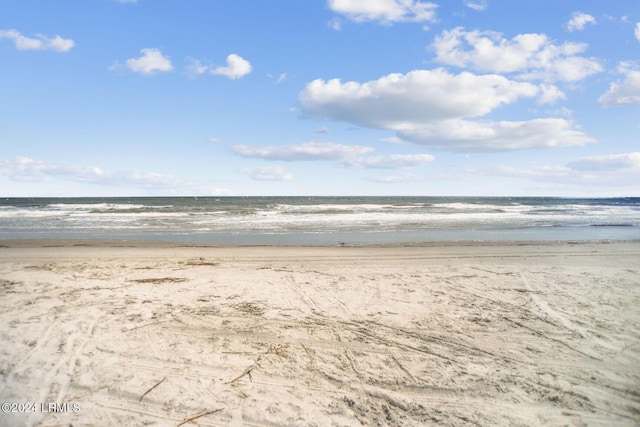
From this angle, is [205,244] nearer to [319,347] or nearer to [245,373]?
[319,347]

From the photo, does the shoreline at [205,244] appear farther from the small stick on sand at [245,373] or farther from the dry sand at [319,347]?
the small stick on sand at [245,373]

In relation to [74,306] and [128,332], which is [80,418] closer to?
[128,332]

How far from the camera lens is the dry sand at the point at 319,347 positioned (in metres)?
3.51

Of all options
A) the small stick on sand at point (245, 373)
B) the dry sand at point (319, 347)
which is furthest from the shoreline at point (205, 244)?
the small stick on sand at point (245, 373)

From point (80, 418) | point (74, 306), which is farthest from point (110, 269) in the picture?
point (80, 418)

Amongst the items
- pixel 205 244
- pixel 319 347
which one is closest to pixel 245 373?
pixel 319 347

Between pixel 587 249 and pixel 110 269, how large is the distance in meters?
14.7

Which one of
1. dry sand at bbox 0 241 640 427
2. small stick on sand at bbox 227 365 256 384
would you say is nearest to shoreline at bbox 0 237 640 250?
dry sand at bbox 0 241 640 427

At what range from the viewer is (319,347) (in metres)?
4.70

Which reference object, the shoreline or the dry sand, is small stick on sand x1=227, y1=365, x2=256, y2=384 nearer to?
the dry sand

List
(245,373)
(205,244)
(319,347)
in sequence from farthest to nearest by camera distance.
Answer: (205,244) < (319,347) < (245,373)

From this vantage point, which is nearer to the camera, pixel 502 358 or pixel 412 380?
pixel 412 380

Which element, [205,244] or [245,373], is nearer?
[245,373]

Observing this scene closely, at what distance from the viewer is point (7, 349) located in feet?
14.8
